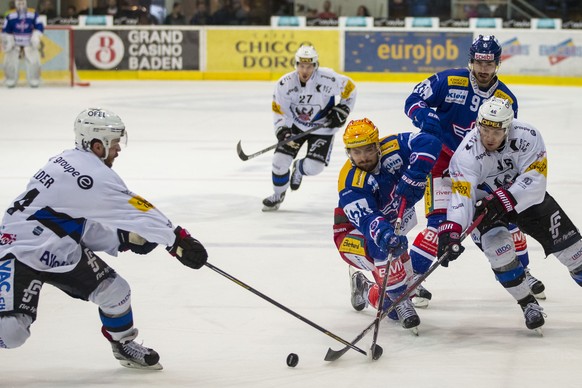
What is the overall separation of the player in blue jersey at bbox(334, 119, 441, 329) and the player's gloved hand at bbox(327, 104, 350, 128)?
8.62 ft

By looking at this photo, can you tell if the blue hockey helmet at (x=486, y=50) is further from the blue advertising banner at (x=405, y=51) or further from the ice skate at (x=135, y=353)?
the blue advertising banner at (x=405, y=51)

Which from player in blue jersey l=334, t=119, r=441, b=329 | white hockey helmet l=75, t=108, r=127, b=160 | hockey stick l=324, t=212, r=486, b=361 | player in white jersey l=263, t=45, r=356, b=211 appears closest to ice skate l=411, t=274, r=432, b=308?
player in blue jersey l=334, t=119, r=441, b=329

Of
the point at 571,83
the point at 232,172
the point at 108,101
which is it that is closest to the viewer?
the point at 232,172

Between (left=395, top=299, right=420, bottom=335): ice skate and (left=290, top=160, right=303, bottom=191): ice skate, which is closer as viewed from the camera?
(left=395, top=299, right=420, bottom=335): ice skate

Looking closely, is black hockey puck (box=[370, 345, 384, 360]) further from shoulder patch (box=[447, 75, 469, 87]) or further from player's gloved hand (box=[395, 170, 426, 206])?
shoulder patch (box=[447, 75, 469, 87])

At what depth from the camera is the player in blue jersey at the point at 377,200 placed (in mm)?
4023

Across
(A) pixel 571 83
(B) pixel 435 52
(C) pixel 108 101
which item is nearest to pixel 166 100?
(C) pixel 108 101

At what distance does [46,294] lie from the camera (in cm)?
464

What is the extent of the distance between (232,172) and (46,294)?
12.4ft

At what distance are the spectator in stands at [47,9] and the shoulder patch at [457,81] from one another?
41.1ft

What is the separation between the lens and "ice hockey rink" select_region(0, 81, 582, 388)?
3.59m

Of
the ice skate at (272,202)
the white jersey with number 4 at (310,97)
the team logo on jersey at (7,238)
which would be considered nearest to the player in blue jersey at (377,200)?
the team logo on jersey at (7,238)

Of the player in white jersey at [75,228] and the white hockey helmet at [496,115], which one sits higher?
the white hockey helmet at [496,115]

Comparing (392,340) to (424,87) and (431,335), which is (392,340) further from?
(424,87)
